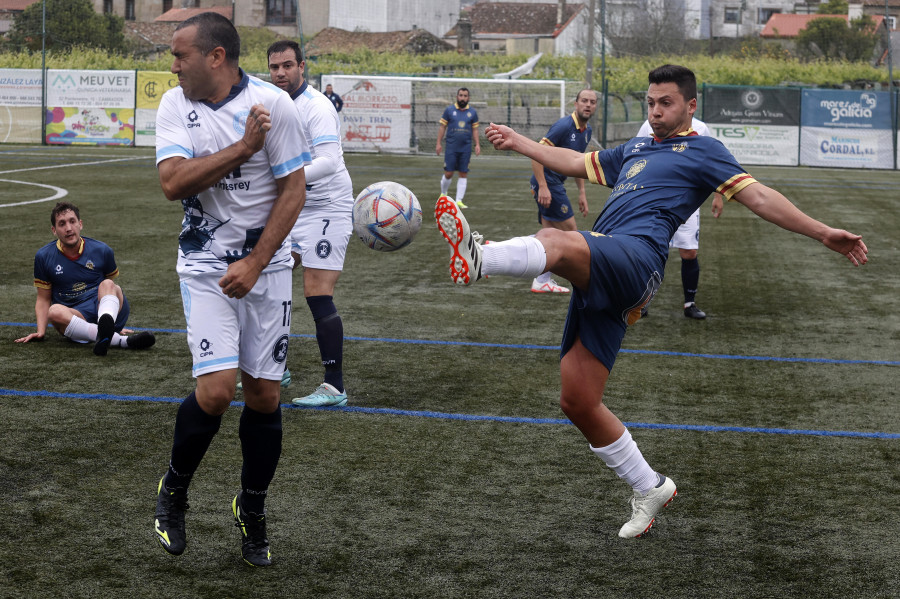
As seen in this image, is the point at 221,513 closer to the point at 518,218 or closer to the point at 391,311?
the point at 391,311

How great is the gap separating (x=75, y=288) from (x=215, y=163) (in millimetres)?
4965

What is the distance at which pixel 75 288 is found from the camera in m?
8.20

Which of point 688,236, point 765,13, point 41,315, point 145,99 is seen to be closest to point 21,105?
point 145,99

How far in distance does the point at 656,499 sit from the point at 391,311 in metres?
5.48

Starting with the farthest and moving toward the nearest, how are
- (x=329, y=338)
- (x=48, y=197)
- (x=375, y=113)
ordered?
(x=375, y=113), (x=48, y=197), (x=329, y=338)

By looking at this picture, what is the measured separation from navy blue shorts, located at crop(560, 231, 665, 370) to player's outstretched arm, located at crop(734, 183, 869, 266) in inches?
19.1

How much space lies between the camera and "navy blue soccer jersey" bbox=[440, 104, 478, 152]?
1992 centimetres

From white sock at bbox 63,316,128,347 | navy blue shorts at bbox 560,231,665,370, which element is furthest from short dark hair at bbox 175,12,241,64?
white sock at bbox 63,316,128,347

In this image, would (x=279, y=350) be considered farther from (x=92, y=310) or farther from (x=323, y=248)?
(x=92, y=310)

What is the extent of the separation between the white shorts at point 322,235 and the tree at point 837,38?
5651cm

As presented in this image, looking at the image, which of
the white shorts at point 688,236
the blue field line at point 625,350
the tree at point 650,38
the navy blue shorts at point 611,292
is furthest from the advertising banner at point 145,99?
the tree at point 650,38

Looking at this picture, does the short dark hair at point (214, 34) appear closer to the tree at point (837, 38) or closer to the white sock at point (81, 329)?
the white sock at point (81, 329)

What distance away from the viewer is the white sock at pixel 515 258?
13.3 ft

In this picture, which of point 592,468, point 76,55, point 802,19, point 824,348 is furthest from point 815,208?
point 802,19
